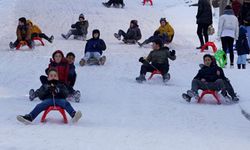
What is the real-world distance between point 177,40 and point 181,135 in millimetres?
14850

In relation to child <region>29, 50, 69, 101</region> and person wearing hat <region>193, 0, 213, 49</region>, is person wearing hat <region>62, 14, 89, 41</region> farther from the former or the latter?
child <region>29, 50, 69, 101</region>

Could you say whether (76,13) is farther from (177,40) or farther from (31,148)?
(31,148)

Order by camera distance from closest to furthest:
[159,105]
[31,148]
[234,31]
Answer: [31,148] → [159,105] → [234,31]

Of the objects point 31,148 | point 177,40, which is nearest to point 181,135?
point 31,148

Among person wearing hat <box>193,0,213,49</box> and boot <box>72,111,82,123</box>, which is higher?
person wearing hat <box>193,0,213,49</box>

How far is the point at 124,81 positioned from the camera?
15.2 metres

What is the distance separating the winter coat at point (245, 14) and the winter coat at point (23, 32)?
6848 millimetres

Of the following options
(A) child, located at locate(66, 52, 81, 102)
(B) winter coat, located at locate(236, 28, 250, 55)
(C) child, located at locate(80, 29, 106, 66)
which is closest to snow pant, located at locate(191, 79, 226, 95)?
(A) child, located at locate(66, 52, 81, 102)

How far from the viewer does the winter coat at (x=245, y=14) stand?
21.0 meters

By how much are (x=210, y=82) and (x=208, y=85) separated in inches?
4.5

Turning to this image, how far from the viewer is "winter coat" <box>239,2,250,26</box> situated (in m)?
21.0

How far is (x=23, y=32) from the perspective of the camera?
66.5 feet

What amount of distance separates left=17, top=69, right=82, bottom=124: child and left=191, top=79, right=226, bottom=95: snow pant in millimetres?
3047

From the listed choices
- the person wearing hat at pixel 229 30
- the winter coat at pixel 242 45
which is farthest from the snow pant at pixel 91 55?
the winter coat at pixel 242 45
